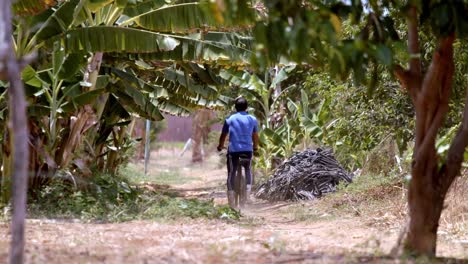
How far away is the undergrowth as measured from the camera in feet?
26.9

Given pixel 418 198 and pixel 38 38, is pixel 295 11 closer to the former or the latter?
pixel 418 198

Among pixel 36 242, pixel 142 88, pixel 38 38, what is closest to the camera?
pixel 36 242

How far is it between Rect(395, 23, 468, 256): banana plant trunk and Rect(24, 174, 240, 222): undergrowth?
3.26m

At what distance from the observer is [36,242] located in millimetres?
6082

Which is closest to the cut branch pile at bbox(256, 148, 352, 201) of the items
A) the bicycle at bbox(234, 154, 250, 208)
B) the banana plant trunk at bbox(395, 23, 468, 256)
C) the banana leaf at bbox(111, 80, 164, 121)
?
the bicycle at bbox(234, 154, 250, 208)

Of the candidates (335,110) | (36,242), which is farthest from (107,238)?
(335,110)

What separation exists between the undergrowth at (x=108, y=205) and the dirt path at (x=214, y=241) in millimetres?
325

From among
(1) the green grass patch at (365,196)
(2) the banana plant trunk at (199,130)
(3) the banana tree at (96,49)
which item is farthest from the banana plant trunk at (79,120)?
(2) the banana plant trunk at (199,130)

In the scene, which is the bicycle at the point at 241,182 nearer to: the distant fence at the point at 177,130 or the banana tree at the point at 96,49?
the banana tree at the point at 96,49

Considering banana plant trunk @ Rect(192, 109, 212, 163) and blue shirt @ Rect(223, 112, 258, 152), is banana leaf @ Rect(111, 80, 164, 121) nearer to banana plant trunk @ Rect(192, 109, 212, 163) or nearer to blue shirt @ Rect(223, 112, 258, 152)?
blue shirt @ Rect(223, 112, 258, 152)

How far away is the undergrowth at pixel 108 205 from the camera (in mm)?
8188

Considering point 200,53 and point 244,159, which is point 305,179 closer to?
point 244,159

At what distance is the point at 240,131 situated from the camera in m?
9.47

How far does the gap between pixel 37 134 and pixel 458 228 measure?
18.7 feet
